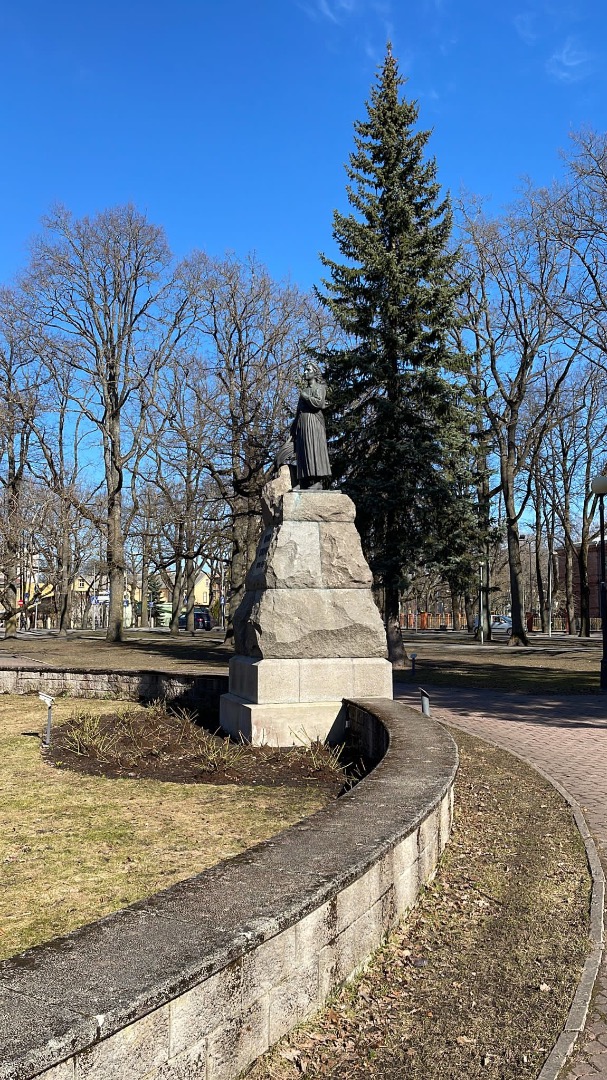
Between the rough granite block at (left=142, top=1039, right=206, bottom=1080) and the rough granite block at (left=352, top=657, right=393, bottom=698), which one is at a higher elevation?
the rough granite block at (left=352, top=657, right=393, bottom=698)

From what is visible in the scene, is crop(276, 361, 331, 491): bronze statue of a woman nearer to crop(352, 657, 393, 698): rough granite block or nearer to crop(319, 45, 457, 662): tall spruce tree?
crop(352, 657, 393, 698): rough granite block

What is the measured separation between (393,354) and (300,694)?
1384cm

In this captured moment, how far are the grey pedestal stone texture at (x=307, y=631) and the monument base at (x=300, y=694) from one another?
0.01m

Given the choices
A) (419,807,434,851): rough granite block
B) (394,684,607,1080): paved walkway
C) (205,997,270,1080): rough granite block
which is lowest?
(394,684,607,1080): paved walkway

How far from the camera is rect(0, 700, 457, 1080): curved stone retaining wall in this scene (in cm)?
190

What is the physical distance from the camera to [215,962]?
2230 mm

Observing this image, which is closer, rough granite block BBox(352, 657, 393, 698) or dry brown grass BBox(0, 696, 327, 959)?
dry brown grass BBox(0, 696, 327, 959)

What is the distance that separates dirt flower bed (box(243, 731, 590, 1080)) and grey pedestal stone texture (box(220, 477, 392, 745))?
3176 millimetres

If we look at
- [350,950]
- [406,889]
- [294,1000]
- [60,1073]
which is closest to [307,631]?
[406,889]

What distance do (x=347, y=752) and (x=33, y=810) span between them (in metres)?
3.38

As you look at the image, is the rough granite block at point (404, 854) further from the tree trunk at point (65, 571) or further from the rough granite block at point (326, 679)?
the tree trunk at point (65, 571)

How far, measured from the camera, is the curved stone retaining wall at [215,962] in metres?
1.90

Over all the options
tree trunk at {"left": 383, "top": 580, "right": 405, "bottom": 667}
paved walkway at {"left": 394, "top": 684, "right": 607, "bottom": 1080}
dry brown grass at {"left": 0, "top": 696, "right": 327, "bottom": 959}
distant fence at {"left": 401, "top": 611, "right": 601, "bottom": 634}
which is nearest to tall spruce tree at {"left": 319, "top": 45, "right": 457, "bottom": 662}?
tree trunk at {"left": 383, "top": 580, "right": 405, "bottom": 667}

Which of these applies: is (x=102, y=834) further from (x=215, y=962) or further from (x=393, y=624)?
(x=393, y=624)
